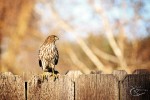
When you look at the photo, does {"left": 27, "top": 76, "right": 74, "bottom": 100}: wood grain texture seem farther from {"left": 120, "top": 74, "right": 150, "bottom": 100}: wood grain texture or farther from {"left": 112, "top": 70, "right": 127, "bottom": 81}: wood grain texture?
{"left": 112, "top": 70, "right": 127, "bottom": 81}: wood grain texture

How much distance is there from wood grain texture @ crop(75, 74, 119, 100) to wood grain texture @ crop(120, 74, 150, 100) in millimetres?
45

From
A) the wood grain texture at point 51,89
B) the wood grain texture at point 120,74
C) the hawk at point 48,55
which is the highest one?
the hawk at point 48,55

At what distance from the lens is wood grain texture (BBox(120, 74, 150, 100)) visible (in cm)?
235

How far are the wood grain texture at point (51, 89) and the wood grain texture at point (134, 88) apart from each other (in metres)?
0.29

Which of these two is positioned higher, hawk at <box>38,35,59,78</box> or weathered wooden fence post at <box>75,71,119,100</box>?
hawk at <box>38,35,59,78</box>

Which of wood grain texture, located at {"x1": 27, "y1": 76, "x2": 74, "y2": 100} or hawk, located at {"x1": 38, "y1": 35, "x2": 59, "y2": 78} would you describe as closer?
wood grain texture, located at {"x1": 27, "y1": 76, "x2": 74, "y2": 100}

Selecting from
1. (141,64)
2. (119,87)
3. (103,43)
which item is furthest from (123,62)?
(119,87)

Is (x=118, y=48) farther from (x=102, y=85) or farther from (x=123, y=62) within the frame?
(x=102, y=85)

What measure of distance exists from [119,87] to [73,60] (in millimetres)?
9589

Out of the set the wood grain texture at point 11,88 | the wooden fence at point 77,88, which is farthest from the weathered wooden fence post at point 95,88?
the wood grain texture at point 11,88

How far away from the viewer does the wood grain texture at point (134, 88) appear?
7.70 ft

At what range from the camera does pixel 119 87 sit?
7.70 feet

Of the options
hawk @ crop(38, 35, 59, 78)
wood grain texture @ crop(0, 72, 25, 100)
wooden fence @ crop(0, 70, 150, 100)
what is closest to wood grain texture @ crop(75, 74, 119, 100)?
wooden fence @ crop(0, 70, 150, 100)

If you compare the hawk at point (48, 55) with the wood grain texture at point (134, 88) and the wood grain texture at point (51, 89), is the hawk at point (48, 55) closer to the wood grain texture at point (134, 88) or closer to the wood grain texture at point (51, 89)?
the wood grain texture at point (51, 89)
